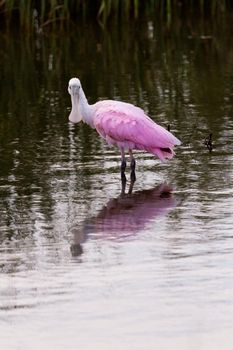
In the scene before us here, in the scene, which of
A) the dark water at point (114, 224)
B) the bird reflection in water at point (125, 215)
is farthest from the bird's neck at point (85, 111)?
the bird reflection in water at point (125, 215)

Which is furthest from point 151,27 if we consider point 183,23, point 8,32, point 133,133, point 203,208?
point 203,208

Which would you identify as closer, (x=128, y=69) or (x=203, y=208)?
(x=203, y=208)

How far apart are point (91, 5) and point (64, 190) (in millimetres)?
13489

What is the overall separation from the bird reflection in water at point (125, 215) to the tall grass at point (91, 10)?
11.1 metres

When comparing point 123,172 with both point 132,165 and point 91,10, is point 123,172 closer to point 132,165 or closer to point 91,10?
point 132,165

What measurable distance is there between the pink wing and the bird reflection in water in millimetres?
462

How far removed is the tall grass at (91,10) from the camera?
2062 centimetres

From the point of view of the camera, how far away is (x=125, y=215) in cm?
864

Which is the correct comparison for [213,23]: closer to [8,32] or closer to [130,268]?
[8,32]

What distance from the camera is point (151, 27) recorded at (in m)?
21.7

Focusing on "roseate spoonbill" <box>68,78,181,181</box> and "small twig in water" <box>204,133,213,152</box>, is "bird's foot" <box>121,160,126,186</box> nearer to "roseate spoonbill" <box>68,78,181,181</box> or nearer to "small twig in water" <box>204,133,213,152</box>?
"roseate spoonbill" <box>68,78,181,181</box>

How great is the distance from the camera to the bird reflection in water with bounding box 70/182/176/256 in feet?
26.4

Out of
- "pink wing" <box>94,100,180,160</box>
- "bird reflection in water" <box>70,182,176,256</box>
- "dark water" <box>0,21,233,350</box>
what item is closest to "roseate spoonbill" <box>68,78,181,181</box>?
"pink wing" <box>94,100,180,160</box>

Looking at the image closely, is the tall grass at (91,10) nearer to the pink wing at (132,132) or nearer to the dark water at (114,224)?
the dark water at (114,224)
